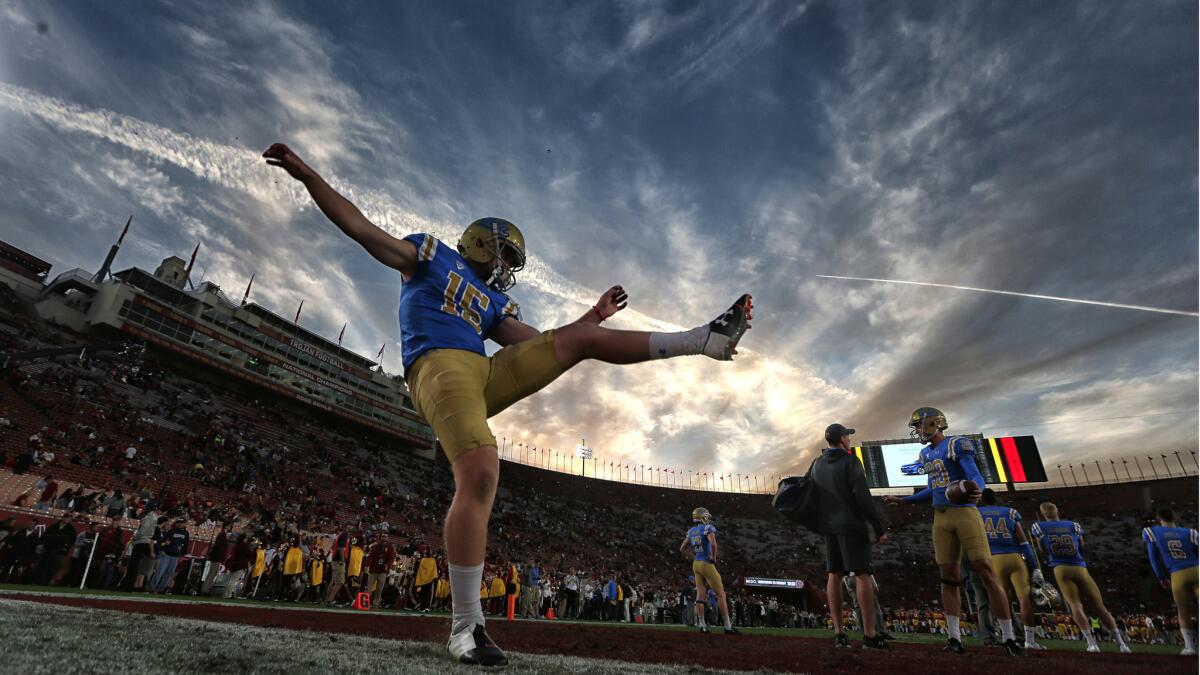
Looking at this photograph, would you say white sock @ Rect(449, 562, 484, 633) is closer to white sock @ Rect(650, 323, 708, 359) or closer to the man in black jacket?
white sock @ Rect(650, 323, 708, 359)

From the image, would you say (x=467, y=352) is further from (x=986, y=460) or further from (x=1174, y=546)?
(x=986, y=460)

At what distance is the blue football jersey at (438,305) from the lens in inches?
119

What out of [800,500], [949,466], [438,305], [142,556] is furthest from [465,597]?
[142,556]

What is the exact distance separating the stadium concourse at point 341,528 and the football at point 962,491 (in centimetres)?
133

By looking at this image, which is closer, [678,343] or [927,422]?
[678,343]

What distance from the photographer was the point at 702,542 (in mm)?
9070

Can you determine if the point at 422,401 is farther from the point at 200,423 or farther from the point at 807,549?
the point at 807,549

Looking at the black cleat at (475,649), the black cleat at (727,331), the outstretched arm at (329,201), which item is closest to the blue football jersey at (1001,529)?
the black cleat at (727,331)

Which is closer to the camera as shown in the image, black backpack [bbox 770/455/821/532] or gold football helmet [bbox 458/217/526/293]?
gold football helmet [bbox 458/217/526/293]

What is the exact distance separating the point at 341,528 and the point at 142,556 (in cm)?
1922

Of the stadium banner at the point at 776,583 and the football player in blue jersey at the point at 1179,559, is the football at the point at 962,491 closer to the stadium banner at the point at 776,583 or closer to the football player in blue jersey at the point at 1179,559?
the football player in blue jersey at the point at 1179,559

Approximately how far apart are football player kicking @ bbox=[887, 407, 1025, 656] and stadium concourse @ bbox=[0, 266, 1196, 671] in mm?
556

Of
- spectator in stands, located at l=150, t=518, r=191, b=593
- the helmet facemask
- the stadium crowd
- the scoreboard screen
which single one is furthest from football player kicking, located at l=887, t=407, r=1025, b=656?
the scoreboard screen

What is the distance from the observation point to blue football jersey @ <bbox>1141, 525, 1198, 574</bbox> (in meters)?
7.09
